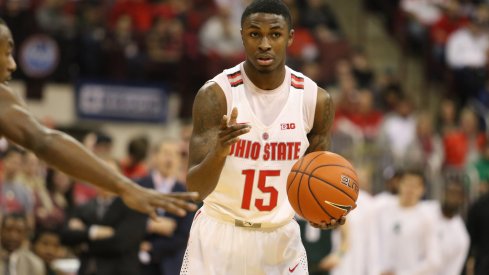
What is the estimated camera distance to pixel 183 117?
16.9 metres

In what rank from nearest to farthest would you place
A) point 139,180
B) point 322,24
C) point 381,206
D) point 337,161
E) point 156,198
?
point 156,198, point 337,161, point 139,180, point 381,206, point 322,24

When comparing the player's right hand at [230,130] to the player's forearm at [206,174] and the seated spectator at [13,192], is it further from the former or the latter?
the seated spectator at [13,192]

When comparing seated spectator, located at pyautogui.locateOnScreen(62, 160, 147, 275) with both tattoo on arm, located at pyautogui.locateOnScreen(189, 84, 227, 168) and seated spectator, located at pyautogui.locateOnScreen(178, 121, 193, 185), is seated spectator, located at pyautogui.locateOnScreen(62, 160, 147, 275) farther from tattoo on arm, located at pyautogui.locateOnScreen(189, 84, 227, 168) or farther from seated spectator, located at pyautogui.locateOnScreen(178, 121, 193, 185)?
tattoo on arm, located at pyautogui.locateOnScreen(189, 84, 227, 168)

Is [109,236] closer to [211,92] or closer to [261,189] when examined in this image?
[261,189]

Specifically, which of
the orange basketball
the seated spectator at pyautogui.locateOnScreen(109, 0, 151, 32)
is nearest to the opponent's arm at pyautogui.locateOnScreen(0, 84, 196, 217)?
the orange basketball

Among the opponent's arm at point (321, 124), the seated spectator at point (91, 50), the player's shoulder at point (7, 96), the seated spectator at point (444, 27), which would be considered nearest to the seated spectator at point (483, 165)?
the seated spectator at point (444, 27)

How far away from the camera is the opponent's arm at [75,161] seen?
197 inches

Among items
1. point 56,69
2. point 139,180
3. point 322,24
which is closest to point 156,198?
point 139,180

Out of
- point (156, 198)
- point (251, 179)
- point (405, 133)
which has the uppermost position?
point (156, 198)

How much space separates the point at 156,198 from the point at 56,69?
39.1 ft

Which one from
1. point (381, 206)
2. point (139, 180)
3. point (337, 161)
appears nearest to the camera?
point (337, 161)

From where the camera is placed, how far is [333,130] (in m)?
16.2

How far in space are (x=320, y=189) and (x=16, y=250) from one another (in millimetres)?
5187

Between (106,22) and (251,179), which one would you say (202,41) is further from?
(251,179)
